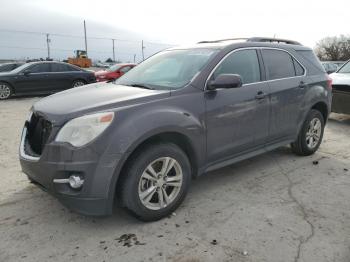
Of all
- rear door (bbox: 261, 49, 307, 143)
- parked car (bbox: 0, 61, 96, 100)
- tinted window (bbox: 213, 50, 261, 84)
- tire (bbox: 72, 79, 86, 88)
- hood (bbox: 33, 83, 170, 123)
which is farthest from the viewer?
tire (bbox: 72, 79, 86, 88)

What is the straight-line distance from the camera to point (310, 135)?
18.8 ft

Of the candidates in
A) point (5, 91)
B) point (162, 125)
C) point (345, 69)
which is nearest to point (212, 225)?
point (162, 125)

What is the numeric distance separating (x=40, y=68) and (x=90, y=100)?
448 inches

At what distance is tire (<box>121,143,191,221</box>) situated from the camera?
331cm

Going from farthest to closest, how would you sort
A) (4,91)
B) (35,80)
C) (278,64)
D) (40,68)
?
(40,68), (35,80), (4,91), (278,64)

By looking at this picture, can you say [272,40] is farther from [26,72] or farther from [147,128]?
[26,72]

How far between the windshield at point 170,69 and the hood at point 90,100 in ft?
0.94

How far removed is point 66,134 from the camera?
315 centimetres

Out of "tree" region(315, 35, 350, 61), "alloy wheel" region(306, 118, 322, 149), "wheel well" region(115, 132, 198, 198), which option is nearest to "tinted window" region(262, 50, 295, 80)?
"alloy wheel" region(306, 118, 322, 149)

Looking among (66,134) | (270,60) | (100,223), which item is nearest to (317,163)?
(270,60)

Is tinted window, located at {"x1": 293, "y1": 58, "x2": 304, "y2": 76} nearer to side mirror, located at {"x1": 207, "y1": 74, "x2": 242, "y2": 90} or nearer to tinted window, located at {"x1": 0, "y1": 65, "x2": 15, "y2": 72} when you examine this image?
side mirror, located at {"x1": 207, "y1": 74, "x2": 242, "y2": 90}

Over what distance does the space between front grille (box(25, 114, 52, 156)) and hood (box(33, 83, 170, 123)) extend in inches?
3.5

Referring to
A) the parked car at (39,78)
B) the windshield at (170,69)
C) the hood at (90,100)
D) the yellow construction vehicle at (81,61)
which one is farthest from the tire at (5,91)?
the yellow construction vehicle at (81,61)

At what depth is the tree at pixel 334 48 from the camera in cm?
5328
